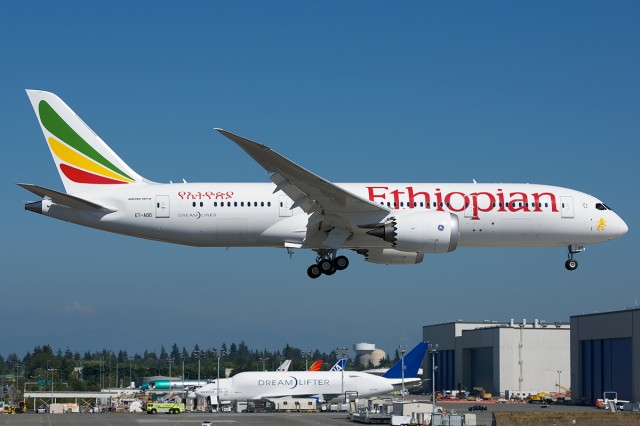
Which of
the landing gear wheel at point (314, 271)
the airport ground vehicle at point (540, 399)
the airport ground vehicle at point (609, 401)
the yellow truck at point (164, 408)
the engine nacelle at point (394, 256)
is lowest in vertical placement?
the airport ground vehicle at point (540, 399)

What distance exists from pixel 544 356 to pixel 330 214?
283ft

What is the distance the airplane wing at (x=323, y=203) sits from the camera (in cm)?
4731

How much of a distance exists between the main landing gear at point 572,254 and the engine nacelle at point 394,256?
8307 mm

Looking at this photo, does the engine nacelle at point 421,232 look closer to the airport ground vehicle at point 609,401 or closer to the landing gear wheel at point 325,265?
the landing gear wheel at point 325,265

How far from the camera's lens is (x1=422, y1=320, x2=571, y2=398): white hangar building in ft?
414

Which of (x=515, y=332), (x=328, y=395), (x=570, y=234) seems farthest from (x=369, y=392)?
(x=570, y=234)

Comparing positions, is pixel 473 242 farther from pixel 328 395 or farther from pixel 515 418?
pixel 328 395

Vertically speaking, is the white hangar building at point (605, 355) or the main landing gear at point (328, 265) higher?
the main landing gear at point (328, 265)

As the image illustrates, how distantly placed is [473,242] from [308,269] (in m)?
8.87

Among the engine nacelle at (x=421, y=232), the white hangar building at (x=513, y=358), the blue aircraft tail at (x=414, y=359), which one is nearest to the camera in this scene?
the engine nacelle at (x=421, y=232)

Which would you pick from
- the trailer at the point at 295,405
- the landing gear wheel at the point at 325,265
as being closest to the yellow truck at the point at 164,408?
the trailer at the point at 295,405

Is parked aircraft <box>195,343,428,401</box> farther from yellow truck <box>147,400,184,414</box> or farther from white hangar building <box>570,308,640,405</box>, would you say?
white hangar building <box>570,308,640,405</box>

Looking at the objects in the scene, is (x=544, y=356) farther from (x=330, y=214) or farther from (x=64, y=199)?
(x=64, y=199)

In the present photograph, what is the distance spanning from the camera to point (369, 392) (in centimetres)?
10056
